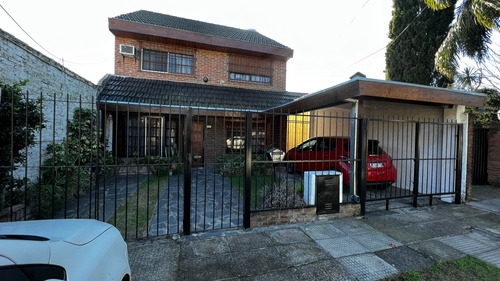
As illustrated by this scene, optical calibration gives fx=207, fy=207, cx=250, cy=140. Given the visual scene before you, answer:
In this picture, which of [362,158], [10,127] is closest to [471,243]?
[362,158]

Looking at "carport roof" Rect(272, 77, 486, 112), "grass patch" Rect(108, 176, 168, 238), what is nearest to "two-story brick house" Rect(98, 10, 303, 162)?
"grass patch" Rect(108, 176, 168, 238)

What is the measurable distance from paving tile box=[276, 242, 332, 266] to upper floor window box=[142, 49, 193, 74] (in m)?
9.89

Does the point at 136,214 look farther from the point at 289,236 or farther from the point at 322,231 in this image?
the point at 322,231

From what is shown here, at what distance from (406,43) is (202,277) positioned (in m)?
13.1

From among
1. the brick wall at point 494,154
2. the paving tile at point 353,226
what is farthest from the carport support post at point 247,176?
the brick wall at point 494,154

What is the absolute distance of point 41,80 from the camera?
4.88 meters

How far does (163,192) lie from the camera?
5785 mm

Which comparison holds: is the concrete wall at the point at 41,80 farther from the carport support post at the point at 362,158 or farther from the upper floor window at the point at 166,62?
the carport support post at the point at 362,158

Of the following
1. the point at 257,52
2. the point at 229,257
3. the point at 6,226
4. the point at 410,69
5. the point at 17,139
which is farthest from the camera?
the point at 257,52

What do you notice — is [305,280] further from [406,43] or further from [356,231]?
[406,43]

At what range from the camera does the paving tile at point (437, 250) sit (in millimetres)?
2948

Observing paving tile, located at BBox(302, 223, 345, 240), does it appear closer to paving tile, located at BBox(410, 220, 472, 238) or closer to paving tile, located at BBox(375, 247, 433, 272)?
paving tile, located at BBox(375, 247, 433, 272)

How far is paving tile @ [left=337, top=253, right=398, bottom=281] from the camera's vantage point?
8.38ft

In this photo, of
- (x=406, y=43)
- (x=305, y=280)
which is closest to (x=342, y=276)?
(x=305, y=280)
